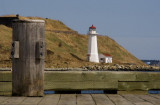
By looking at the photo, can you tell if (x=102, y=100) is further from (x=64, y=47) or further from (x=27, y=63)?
(x=64, y=47)

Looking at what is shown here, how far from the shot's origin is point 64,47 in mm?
95188

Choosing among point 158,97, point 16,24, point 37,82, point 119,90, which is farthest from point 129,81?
point 16,24

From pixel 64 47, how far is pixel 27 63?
291 ft

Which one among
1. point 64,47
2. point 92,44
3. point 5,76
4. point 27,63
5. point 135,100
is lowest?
point 135,100

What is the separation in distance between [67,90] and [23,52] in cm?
126

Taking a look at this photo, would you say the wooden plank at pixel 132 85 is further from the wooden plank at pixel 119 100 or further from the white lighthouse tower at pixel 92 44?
the white lighthouse tower at pixel 92 44

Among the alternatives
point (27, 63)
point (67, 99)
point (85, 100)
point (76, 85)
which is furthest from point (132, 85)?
point (27, 63)

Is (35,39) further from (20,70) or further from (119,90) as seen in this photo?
(119,90)

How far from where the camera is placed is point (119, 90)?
289 inches

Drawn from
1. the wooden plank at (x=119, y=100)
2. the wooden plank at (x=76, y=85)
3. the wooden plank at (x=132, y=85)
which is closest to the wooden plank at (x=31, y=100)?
the wooden plank at (x=76, y=85)

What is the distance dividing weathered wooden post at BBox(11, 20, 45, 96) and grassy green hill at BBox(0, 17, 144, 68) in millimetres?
59089

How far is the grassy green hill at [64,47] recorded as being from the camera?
240 feet

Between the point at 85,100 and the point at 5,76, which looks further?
the point at 5,76

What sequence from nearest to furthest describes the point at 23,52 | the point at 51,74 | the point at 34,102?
1. the point at 34,102
2. the point at 23,52
3. the point at 51,74
